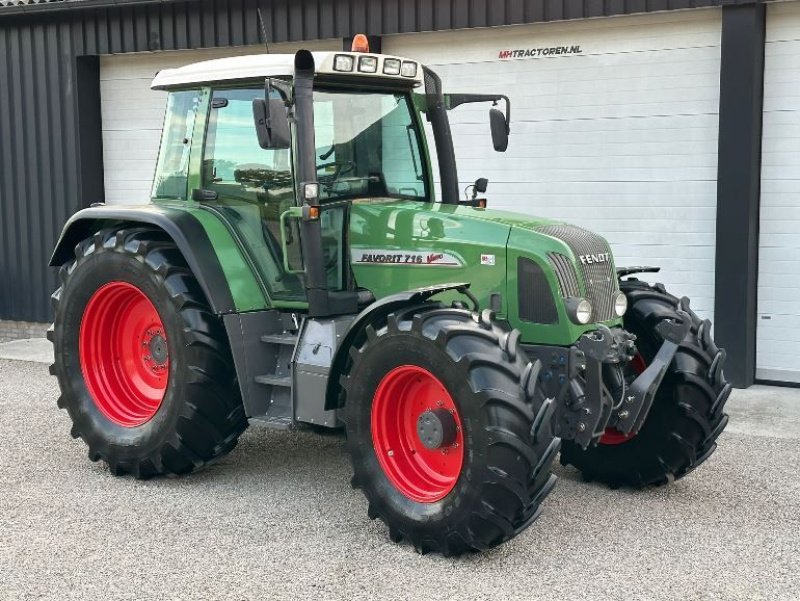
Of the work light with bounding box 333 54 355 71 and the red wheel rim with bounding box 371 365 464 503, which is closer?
the red wheel rim with bounding box 371 365 464 503

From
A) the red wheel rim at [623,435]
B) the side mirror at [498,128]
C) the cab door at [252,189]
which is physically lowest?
the red wheel rim at [623,435]

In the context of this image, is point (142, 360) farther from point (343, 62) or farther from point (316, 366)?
point (343, 62)

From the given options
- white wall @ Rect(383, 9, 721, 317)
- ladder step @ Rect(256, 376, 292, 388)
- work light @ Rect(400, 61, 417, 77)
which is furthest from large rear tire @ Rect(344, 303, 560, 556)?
white wall @ Rect(383, 9, 721, 317)

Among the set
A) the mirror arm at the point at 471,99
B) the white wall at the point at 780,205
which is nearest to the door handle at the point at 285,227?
the mirror arm at the point at 471,99

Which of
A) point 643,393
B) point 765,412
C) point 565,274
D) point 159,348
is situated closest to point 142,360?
point 159,348

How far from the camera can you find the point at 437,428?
16.1 feet

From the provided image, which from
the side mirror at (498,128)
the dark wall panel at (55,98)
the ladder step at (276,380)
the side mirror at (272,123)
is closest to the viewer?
the side mirror at (272,123)

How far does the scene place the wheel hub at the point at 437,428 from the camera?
4.90 metres

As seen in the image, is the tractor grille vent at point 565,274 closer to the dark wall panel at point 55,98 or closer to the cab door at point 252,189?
the cab door at point 252,189

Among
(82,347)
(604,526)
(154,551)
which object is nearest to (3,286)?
(82,347)

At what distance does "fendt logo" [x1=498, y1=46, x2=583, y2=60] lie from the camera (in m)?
9.21

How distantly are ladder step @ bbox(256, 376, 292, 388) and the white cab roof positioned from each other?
1.64 m

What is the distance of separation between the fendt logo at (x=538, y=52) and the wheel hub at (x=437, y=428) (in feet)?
17.1

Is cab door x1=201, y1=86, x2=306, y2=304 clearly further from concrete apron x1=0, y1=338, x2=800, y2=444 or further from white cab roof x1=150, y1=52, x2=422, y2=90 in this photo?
concrete apron x1=0, y1=338, x2=800, y2=444
